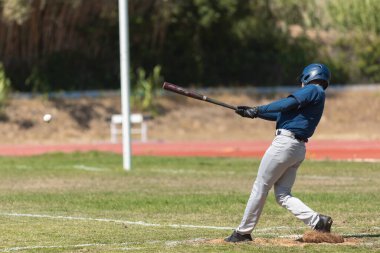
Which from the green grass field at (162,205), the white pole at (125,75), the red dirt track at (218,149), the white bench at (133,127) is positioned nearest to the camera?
the green grass field at (162,205)

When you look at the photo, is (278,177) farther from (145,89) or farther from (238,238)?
(145,89)

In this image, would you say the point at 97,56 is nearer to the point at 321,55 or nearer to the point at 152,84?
the point at 152,84

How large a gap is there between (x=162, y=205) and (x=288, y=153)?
5.48 metres

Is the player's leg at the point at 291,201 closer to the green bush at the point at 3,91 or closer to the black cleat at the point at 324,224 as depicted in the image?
the black cleat at the point at 324,224

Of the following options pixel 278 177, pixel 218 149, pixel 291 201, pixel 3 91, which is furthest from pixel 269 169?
pixel 3 91

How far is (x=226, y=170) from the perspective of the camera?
25.1m

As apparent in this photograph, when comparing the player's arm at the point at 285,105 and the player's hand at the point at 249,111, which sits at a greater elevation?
the player's arm at the point at 285,105

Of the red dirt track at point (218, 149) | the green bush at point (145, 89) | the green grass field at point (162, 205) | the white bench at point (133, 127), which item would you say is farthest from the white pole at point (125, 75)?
the green bush at point (145, 89)

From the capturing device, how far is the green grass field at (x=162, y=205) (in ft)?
40.8

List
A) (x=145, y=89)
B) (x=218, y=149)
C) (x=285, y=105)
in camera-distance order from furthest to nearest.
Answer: (x=145, y=89)
(x=218, y=149)
(x=285, y=105)

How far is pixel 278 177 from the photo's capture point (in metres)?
12.2

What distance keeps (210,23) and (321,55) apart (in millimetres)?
6123

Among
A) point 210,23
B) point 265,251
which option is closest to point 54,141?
point 210,23

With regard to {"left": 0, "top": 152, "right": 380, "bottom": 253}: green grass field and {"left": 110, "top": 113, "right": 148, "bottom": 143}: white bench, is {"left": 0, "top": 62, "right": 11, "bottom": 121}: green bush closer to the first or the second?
{"left": 110, "top": 113, "right": 148, "bottom": 143}: white bench
